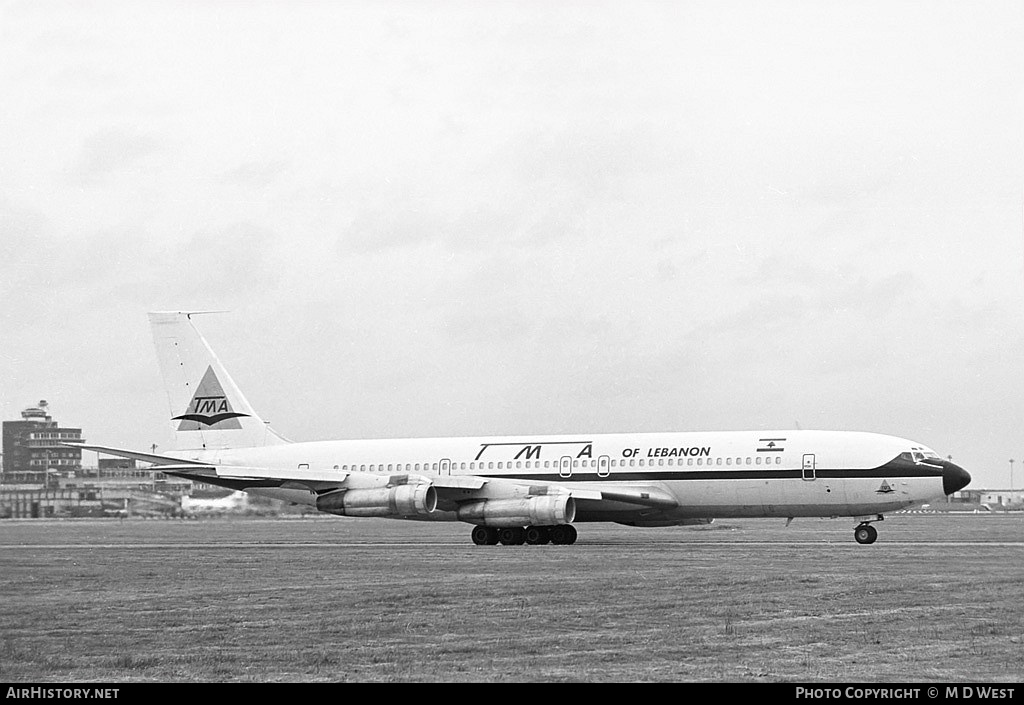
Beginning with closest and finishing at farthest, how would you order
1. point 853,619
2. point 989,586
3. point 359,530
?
1. point 853,619
2. point 989,586
3. point 359,530

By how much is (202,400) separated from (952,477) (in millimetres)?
26899

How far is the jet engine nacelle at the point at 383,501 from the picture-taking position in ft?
141

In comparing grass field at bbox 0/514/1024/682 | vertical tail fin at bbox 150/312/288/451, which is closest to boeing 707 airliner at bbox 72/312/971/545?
vertical tail fin at bbox 150/312/288/451

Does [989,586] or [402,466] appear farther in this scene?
[402,466]

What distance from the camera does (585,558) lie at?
3322cm

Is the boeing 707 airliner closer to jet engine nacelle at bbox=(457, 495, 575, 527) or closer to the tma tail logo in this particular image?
jet engine nacelle at bbox=(457, 495, 575, 527)

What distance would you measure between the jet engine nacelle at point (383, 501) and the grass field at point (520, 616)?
6.23 m

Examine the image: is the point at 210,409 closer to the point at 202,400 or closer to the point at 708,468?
the point at 202,400

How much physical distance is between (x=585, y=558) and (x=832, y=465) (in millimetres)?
11208

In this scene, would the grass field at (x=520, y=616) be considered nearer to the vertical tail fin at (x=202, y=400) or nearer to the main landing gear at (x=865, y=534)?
the main landing gear at (x=865, y=534)

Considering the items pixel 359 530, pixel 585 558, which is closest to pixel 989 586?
pixel 585 558

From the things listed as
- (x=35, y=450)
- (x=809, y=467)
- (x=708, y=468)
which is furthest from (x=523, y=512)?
(x=35, y=450)

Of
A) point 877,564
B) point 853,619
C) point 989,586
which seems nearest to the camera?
point 853,619
